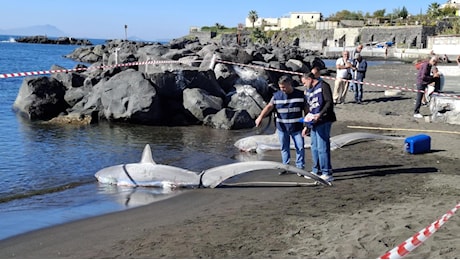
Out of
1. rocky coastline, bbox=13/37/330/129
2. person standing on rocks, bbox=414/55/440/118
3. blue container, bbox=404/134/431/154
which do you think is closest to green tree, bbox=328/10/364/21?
rocky coastline, bbox=13/37/330/129

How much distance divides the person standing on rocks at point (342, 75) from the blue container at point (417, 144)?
7.19 meters

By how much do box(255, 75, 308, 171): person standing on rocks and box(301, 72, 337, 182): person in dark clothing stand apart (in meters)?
0.27

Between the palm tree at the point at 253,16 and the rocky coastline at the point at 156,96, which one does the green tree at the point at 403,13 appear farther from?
the rocky coastline at the point at 156,96

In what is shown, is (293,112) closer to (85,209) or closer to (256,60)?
(85,209)

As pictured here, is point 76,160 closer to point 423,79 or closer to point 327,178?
point 327,178

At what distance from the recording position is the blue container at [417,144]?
11.2 meters

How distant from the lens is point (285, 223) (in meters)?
6.70

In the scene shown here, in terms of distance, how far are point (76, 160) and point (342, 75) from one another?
417 inches

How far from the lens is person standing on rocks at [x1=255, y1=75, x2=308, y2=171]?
9.34 metres

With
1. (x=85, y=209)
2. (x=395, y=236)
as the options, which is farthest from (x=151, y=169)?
(x=395, y=236)

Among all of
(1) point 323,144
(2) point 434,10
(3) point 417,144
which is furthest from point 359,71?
(2) point 434,10

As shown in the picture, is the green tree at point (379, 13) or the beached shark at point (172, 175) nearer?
the beached shark at point (172, 175)

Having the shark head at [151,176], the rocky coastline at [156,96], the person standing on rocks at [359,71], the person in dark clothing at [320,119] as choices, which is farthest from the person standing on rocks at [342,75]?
the shark head at [151,176]

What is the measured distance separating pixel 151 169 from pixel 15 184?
2.84 m
